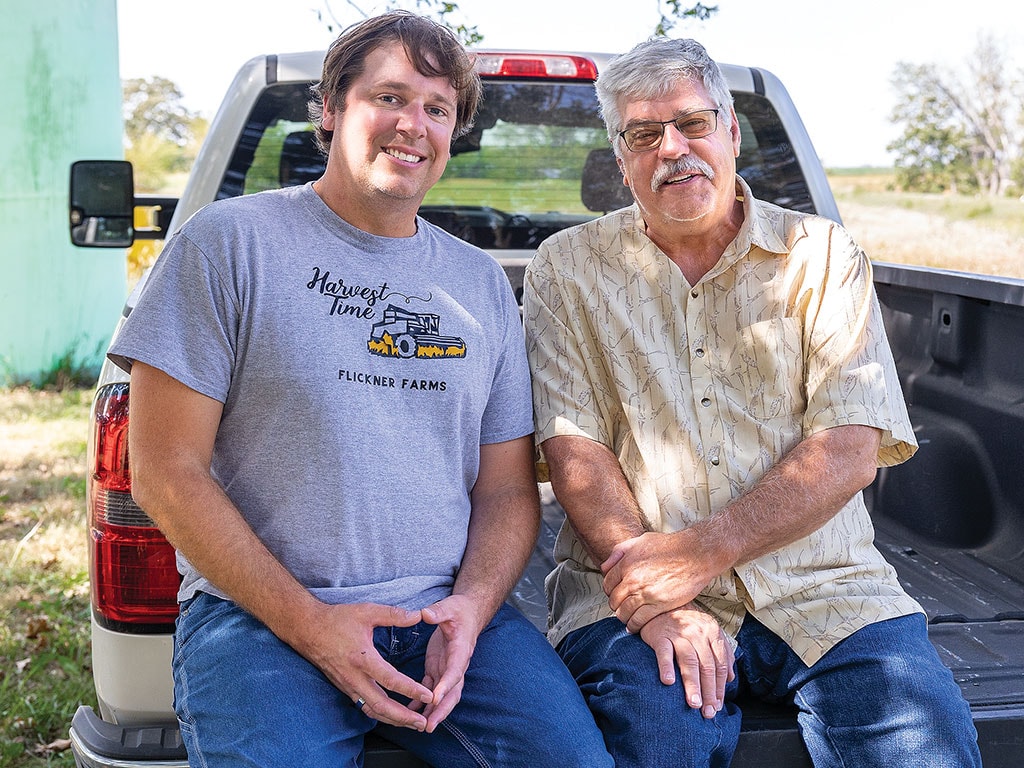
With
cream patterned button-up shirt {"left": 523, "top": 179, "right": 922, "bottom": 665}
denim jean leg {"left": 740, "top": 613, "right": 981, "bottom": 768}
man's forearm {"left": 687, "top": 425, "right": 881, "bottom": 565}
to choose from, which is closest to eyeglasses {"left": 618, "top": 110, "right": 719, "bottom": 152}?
cream patterned button-up shirt {"left": 523, "top": 179, "right": 922, "bottom": 665}

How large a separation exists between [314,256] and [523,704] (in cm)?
89

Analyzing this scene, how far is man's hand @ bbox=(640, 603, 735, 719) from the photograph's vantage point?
6.85 ft

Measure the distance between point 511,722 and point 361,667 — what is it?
0.92 feet

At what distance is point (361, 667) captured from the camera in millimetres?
1938

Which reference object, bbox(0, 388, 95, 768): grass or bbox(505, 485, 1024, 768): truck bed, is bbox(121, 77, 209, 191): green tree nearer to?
bbox(0, 388, 95, 768): grass

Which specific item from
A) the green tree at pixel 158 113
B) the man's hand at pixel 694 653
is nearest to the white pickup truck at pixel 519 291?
the man's hand at pixel 694 653

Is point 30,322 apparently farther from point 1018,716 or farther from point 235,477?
point 1018,716

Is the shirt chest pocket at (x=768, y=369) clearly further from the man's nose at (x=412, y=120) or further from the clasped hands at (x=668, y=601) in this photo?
the man's nose at (x=412, y=120)

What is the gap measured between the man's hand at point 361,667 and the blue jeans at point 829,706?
15.0 inches

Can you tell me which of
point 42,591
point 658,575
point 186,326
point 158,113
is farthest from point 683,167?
point 158,113

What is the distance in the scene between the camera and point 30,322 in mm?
9047

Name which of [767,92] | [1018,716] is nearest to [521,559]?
[1018,716]

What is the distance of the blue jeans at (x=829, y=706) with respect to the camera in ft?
6.66

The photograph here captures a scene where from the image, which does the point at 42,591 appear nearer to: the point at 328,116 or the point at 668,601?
the point at 328,116
